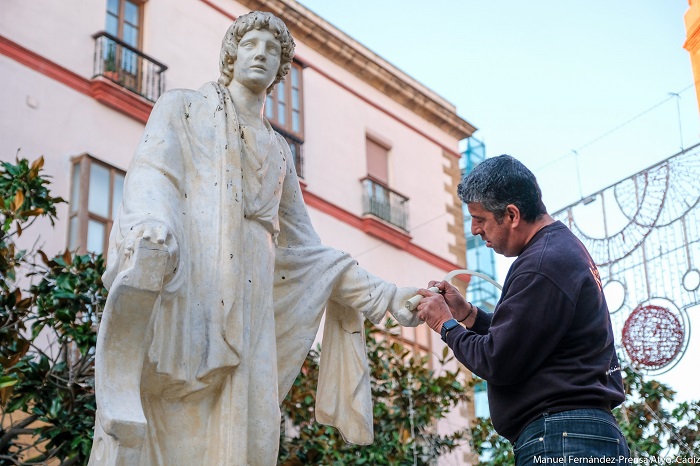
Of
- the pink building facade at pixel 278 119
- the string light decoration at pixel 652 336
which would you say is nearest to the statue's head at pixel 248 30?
the string light decoration at pixel 652 336

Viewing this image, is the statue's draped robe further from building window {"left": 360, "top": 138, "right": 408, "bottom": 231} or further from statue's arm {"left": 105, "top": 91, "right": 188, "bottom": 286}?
building window {"left": 360, "top": 138, "right": 408, "bottom": 231}

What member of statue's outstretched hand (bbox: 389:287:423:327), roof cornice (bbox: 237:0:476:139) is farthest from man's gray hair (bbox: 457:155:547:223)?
roof cornice (bbox: 237:0:476:139)

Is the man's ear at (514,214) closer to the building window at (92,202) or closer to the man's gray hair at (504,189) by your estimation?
the man's gray hair at (504,189)

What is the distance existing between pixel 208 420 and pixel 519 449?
1135 mm

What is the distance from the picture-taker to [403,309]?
443 cm

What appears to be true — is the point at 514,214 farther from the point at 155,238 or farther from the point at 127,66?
the point at 127,66

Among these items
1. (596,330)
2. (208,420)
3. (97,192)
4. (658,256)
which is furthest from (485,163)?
(97,192)

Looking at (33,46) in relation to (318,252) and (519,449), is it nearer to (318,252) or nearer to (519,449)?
(318,252)

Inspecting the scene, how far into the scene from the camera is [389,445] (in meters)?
11.6

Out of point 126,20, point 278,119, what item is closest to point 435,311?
point 126,20

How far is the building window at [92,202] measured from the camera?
1457cm

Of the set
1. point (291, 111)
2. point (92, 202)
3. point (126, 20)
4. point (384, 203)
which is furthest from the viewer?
point (384, 203)

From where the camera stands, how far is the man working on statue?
144 inches

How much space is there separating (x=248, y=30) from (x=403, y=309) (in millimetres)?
1332
